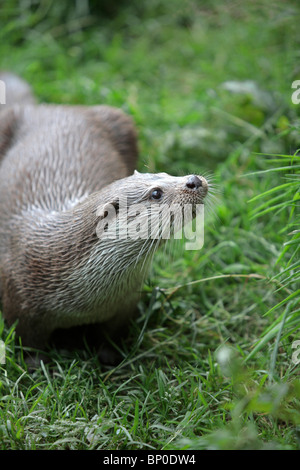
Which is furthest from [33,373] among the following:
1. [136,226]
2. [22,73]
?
[22,73]

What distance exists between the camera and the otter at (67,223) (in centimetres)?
231

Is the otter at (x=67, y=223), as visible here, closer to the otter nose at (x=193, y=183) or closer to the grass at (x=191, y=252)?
the otter nose at (x=193, y=183)

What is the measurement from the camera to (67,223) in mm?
2500

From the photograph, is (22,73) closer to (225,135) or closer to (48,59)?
(48,59)

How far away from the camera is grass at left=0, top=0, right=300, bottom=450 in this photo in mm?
2127

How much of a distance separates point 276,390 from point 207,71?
3207mm

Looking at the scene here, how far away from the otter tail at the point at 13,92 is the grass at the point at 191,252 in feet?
1.37

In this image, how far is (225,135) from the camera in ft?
12.6
